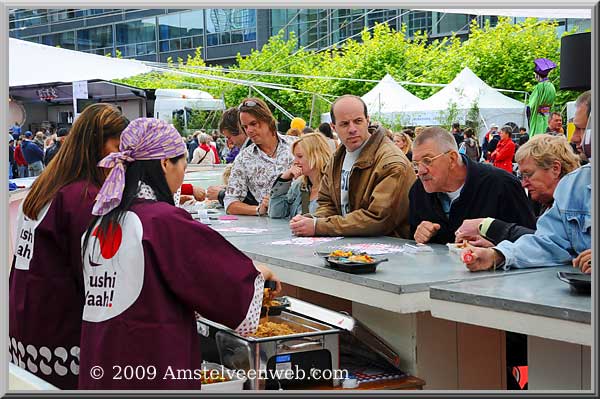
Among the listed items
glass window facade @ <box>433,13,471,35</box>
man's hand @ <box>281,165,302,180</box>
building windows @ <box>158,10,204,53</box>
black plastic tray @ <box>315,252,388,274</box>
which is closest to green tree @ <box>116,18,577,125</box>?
glass window facade @ <box>433,13,471,35</box>

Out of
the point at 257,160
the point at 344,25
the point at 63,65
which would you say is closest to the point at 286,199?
the point at 257,160

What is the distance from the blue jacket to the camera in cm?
1295

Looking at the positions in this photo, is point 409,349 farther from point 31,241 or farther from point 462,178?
point 31,241

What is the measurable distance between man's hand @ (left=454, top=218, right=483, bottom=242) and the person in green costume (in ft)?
5.37

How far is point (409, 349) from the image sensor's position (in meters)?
3.11

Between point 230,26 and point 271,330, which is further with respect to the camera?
point 230,26

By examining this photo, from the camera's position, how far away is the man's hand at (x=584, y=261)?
106 inches

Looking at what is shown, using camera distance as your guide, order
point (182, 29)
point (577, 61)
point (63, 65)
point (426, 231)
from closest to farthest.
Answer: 1. point (577, 61)
2. point (182, 29)
3. point (426, 231)
4. point (63, 65)

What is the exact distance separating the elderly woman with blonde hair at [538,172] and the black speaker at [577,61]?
0.27m

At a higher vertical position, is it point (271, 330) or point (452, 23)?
point (452, 23)

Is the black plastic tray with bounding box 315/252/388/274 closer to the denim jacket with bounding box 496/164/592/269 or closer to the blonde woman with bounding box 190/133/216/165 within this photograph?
the denim jacket with bounding box 496/164/592/269

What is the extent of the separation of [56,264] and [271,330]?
2.55ft

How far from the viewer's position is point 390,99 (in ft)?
55.6

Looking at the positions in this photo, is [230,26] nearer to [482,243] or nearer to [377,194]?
[377,194]
